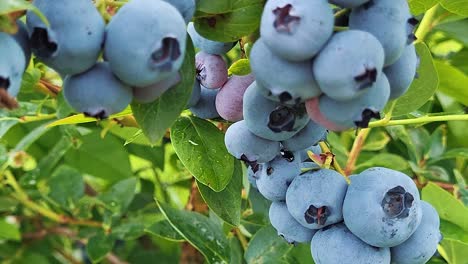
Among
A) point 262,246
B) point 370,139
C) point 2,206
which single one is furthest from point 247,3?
point 2,206

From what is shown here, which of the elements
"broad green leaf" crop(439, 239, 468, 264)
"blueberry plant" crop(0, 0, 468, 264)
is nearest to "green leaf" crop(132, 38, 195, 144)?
"blueberry plant" crop(0, 0, 468, 264)

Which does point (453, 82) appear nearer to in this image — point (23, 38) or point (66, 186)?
point (66, 186)

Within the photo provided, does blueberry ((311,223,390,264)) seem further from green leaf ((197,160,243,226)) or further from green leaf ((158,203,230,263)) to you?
green leaf ((158,203,230,263))

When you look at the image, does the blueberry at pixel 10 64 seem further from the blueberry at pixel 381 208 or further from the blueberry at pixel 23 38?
the blueberry at pixel 381 208

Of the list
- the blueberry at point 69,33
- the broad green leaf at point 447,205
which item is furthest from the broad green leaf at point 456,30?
the blueberry at point 69,33

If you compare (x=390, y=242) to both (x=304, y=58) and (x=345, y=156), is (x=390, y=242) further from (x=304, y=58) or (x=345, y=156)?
(x=345, y=156)

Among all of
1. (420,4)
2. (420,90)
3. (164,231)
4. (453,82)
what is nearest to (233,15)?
(420,4)
